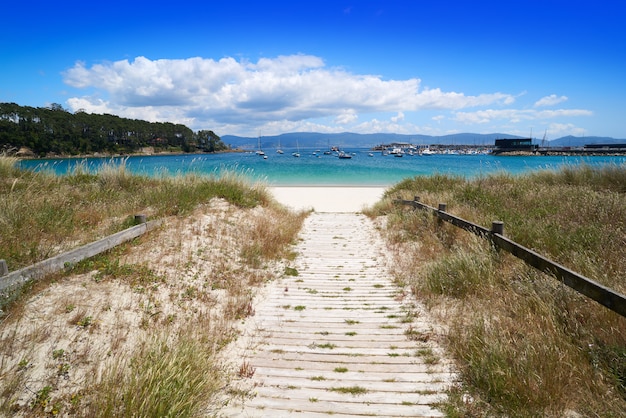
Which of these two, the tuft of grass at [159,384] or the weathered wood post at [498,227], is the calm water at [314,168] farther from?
the tuft of grass at [159,384]

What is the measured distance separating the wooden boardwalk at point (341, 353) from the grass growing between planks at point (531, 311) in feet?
1.25

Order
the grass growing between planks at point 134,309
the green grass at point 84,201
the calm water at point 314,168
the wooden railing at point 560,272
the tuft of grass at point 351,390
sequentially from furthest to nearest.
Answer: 1. the calm water at point 314,168
2. the green grass at point 84,201
3. the tuft of grass at point 351,390
4. the wooden railing at point 560,272
5. the grass growing between planks at point 134,309

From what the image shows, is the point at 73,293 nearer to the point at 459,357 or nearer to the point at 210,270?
the point at 210,270

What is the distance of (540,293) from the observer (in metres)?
4.34

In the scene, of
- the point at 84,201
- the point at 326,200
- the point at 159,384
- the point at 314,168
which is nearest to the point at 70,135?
the point at 314,168

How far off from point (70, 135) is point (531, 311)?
9265cm

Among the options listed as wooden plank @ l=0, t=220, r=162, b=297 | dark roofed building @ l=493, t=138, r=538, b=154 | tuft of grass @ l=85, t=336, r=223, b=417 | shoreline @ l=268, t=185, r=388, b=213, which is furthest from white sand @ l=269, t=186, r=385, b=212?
dark roofed building @ l=493, t=138, r=538, b=154

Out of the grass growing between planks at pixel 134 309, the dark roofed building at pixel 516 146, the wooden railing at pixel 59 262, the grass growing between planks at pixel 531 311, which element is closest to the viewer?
the grass growing between planks at pixel 134 309

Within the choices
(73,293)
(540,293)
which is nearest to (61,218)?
(73,293)

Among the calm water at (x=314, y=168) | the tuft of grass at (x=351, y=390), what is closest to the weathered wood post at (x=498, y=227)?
the tuft of grass at (x=351, y=390)

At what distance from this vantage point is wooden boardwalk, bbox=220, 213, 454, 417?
3.19m

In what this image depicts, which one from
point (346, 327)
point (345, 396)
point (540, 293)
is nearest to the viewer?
point (345, 396)

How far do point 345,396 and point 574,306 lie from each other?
309 centimetres

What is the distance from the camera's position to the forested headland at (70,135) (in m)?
60.3
